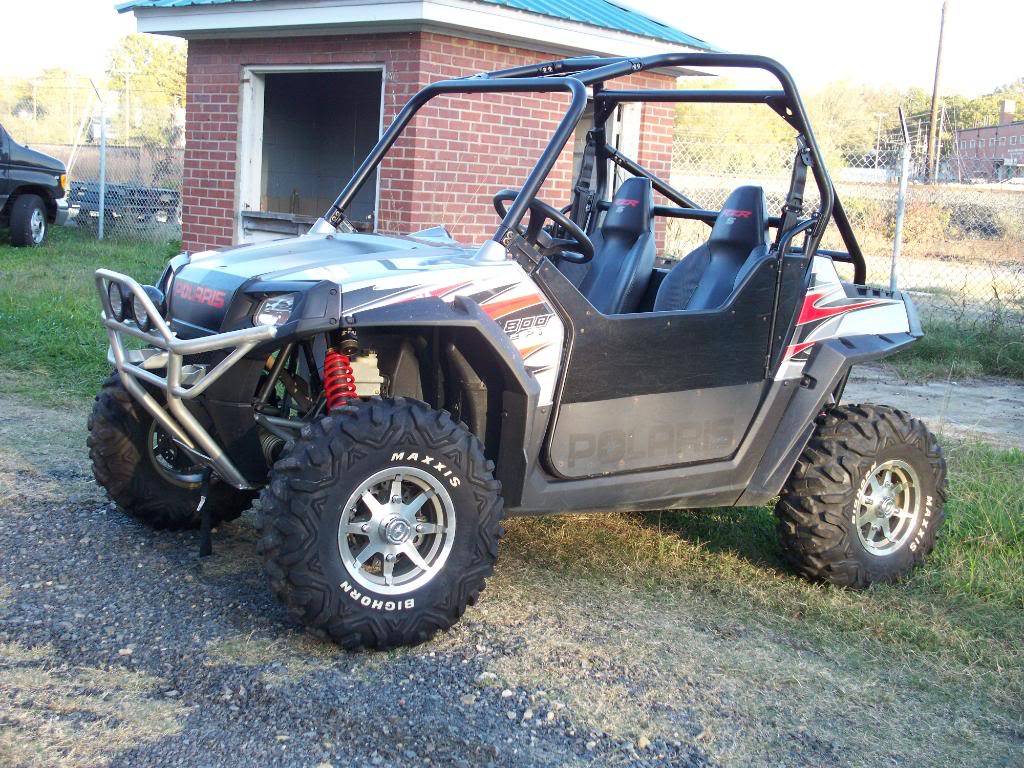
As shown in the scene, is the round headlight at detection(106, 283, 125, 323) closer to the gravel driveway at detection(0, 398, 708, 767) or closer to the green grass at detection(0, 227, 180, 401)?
the gravel driveway at detection(0, 398, 708, 767)

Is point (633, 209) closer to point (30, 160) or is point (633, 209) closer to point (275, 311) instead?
point (275, 311)

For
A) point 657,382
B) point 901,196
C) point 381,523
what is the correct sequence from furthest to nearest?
1. point 901,196
2. point 657,382
3. point 381,523

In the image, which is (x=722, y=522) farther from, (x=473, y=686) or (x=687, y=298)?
(x=473, y=686)

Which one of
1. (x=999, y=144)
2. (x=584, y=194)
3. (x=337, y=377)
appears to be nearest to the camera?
(x=337, y=377)

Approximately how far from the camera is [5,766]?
294 cm

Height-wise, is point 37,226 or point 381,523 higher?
point 37,226

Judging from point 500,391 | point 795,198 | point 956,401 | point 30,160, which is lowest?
point 956,401

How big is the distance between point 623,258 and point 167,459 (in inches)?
84.9

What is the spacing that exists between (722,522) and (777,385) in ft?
3.72

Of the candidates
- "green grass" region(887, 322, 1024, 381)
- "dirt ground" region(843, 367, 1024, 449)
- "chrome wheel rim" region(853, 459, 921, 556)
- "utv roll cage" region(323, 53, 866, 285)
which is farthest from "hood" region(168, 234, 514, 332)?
"green grass" region(887, 322, 1024, 381)

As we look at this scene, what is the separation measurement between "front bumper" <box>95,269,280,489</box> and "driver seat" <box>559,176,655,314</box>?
6.05 ft

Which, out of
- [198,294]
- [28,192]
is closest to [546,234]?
[198,294]

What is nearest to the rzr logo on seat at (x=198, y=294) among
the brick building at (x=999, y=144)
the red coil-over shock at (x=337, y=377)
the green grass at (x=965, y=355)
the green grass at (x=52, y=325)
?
the red coil-over shock at (x=337, y=377)

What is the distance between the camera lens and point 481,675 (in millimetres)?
3713
